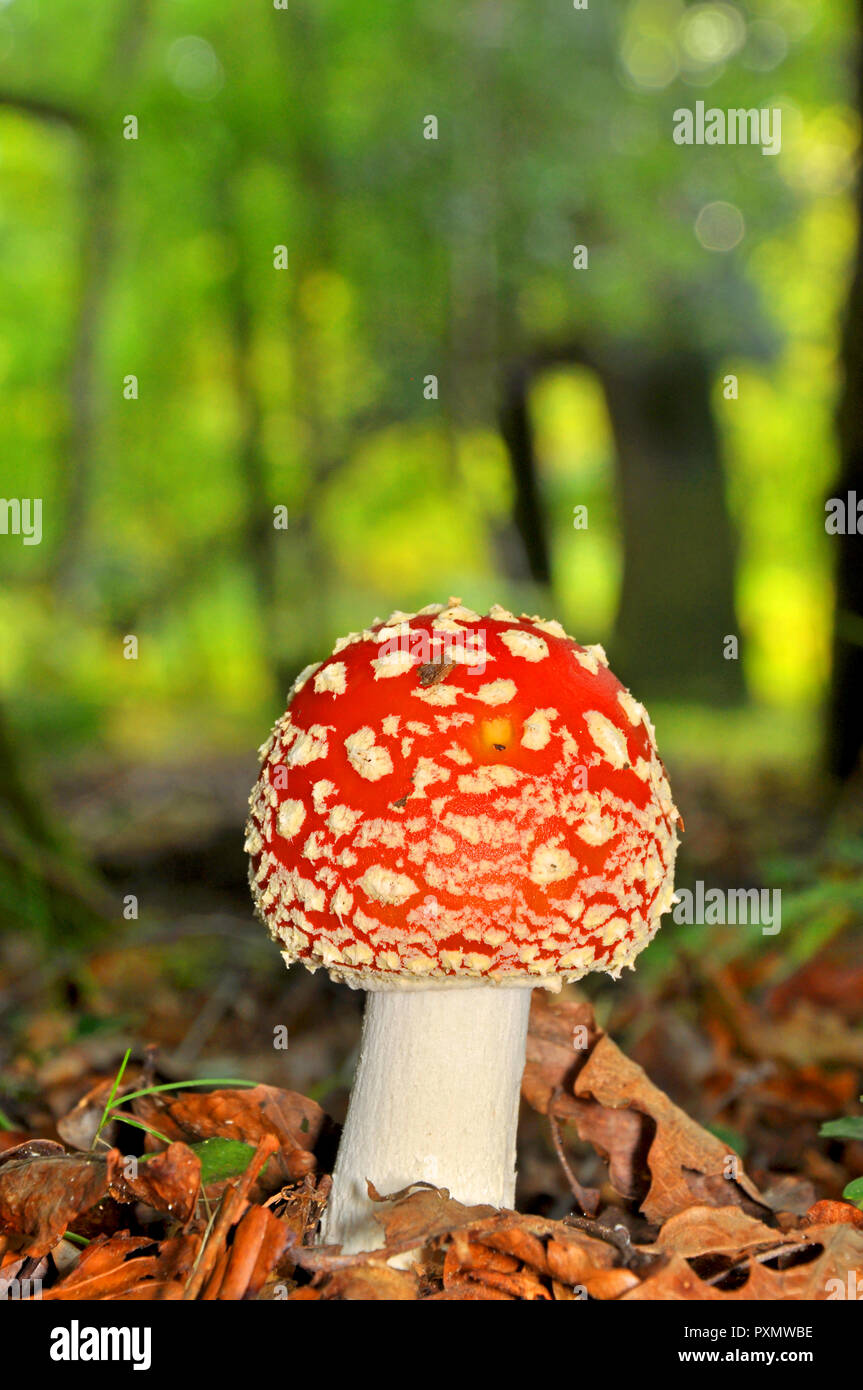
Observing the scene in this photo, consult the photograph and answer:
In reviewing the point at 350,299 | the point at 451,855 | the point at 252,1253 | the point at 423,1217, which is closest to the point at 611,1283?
the point at 423,1217

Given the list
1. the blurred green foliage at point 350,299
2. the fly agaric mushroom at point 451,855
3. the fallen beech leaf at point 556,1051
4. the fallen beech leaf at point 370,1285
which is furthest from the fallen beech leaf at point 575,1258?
the blurred green foliage at point 350,299

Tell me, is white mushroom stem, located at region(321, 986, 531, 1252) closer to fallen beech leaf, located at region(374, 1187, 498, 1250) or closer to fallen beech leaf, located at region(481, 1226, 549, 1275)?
fallen beech leaf, located at region(374, 1187, 498, 1250)

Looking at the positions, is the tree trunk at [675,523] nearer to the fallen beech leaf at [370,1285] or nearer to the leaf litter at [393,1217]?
the leaf litter at [393,1217]

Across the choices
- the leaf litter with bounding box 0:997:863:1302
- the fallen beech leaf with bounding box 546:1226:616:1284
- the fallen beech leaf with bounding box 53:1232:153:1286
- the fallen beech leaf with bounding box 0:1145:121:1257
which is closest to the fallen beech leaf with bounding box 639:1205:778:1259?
the leaf litter with bounding box 0:997:863:1302

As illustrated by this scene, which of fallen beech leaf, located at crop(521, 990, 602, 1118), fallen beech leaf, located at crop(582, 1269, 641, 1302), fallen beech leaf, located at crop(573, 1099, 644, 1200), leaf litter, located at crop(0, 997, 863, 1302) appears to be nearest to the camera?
fallen beech leaf, located at crop(582, 1269, 641, 1302)

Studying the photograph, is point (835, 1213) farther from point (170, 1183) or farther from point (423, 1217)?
point (170, 1183)
